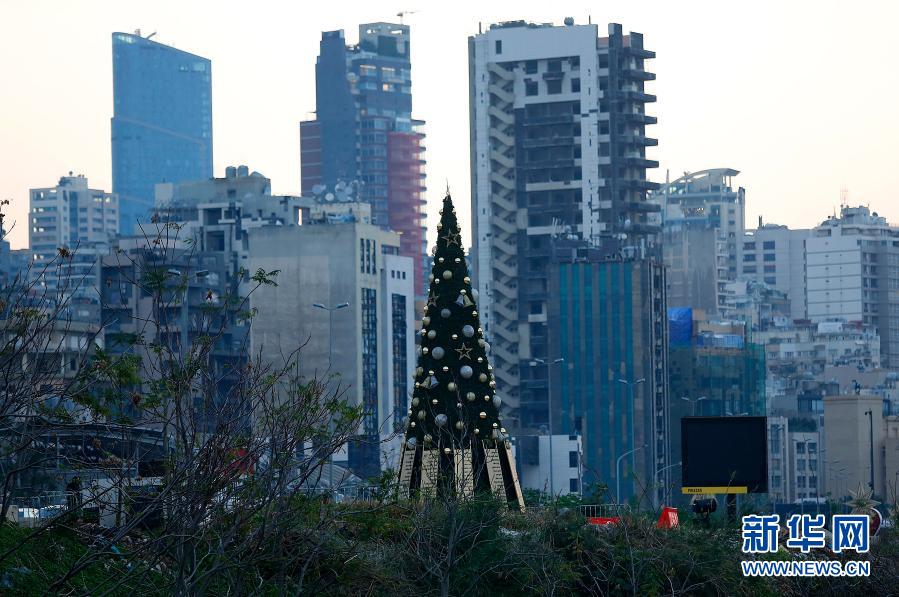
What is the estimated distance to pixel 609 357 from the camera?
525 feet

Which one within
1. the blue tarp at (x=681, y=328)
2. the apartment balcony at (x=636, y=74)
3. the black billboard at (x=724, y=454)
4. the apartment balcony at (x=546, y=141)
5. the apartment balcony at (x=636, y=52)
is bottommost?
the blue tarp at (x=681, y=328)

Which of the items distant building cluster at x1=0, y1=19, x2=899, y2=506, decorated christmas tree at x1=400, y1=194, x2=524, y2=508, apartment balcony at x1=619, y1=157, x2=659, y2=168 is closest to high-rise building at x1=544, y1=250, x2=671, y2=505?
distant building cluster at x1=0, y1=19, x2=899, y2=506

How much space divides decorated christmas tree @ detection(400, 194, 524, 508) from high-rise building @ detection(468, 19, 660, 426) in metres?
141

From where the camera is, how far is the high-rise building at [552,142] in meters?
174

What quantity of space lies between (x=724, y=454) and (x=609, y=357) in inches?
5153

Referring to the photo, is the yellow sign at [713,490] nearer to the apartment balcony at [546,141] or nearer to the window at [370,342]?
the window at [370,342]

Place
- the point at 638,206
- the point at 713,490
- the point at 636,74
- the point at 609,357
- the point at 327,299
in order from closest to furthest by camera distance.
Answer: the point at 713,490
the point at 327,299
the point at 609,357
the point at 636,74
the point at 638,206

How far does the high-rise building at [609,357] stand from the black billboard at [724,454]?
126 metres

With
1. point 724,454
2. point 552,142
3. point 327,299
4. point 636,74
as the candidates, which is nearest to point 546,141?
point 552,142

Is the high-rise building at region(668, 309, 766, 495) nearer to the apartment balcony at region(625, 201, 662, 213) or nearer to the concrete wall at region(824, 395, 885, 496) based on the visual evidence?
the concrete wall at region(824, 395, 885, 496)

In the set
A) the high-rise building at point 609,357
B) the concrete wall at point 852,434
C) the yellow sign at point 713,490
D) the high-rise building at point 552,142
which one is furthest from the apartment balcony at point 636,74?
the yellow sign at point 713,490

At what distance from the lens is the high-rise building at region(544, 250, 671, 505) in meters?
157

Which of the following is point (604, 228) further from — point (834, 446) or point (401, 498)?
point (401, 498)

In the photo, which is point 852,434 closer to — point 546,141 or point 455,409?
point 546,141
